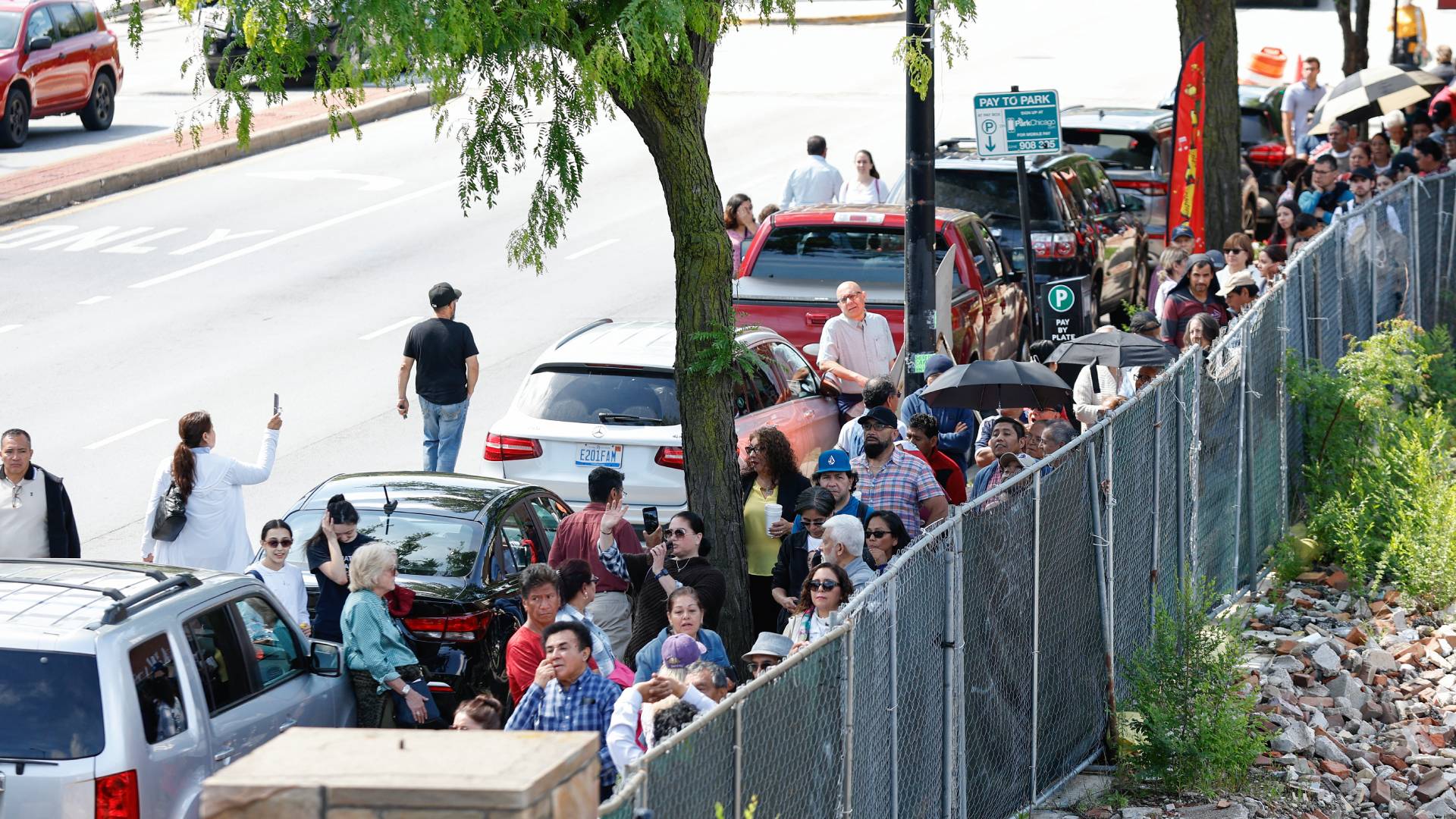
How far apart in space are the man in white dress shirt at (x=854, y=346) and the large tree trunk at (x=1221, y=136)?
7037 mm

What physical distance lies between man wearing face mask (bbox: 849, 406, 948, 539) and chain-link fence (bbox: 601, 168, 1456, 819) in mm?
1106

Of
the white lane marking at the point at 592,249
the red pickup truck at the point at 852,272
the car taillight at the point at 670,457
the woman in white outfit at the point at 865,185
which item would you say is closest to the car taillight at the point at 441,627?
the car taillight at the point at 670,457

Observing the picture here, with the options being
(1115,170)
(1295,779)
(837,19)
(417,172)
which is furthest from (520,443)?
(837,19)

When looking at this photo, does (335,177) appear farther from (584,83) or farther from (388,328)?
(584,83)

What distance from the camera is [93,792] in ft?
19.5

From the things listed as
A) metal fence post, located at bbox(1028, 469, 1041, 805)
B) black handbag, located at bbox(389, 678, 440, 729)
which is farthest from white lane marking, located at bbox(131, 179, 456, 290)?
metal fence post, located at bbox(1028, 469, 1041, 805)

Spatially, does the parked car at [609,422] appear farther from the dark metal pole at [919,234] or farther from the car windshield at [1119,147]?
the car windshield at [1119,147]

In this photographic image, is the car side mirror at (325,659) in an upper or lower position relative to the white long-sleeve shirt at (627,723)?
lower

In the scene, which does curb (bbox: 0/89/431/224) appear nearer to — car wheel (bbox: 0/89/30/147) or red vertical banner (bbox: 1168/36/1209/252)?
car wheel (bbox: 0/89/30/147)

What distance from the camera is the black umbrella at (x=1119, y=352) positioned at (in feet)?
37.5

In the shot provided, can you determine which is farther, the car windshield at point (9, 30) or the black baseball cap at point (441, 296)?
the car windshield at point (9, 30)

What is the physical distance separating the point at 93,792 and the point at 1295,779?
603cm

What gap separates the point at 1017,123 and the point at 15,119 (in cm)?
1723

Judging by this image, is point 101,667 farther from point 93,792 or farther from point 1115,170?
point 1115,170
